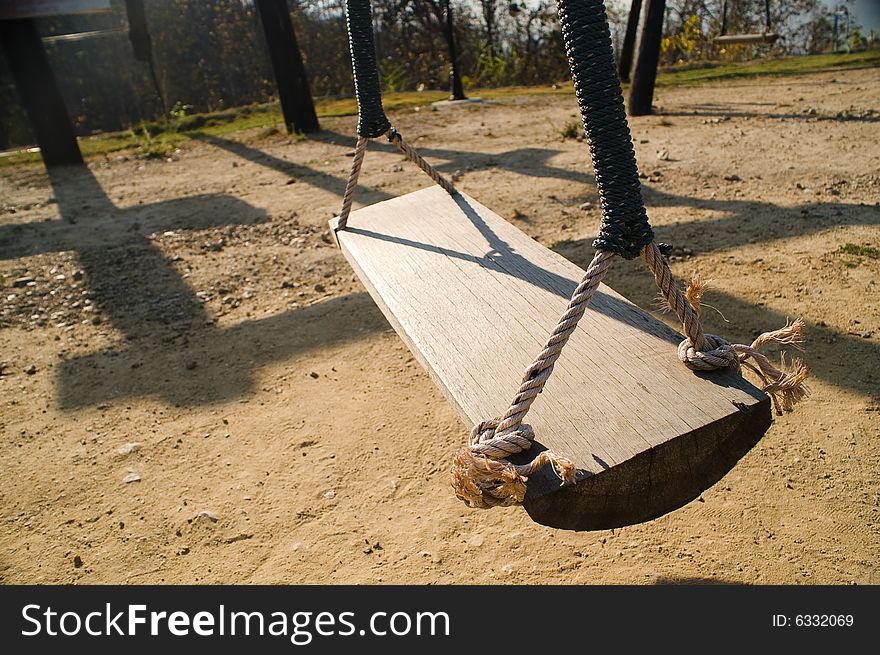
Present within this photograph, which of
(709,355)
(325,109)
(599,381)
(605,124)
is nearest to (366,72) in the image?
(605,124)

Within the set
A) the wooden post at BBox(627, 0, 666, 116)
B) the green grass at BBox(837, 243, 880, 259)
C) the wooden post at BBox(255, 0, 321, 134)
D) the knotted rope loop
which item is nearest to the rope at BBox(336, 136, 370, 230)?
the knotted rope loop

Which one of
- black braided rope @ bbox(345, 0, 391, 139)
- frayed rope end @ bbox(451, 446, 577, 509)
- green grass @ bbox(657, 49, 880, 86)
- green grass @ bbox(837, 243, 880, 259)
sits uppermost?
black braided rope @ bbox(345, 0, 391, 139)

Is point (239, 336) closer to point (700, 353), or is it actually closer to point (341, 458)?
point (341, 458)

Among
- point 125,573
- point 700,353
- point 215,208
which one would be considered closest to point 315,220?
point 215,208

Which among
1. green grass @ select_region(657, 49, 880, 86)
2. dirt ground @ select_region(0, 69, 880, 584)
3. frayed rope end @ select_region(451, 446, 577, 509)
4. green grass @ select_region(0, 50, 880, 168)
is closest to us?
frayed rope end @ select_region(451, 446, 577, 509)

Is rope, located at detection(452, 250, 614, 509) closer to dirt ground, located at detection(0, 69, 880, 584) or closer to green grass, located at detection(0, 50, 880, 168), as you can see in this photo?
dirt ground, located at detection(0, 69, 880, 584)

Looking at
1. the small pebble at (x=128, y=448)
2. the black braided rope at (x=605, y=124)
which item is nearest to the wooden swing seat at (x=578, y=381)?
the black braided rope at (x=605, y=124)

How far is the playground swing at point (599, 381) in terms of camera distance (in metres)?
1.19

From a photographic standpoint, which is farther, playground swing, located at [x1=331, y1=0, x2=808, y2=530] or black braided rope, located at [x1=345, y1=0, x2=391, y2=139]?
black braided rope, located at [x1=345, y1=0, x2=391, y2=139]

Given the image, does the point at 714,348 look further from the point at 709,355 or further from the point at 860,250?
the point at 860,250

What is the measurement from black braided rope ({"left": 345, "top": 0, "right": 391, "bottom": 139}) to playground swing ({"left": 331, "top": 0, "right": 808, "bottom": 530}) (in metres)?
0.92

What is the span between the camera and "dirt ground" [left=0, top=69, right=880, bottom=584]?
1936 millimetres

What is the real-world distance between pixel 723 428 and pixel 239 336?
263 centimetres

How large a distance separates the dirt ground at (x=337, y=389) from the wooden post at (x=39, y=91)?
6.80 feet
